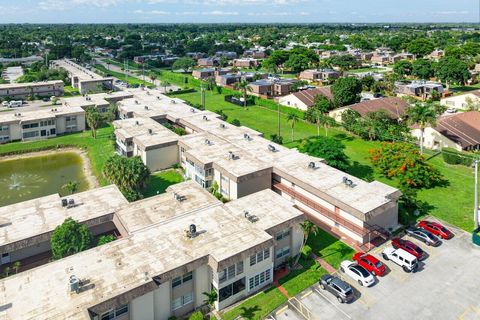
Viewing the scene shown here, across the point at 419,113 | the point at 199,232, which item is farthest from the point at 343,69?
the point at 199,232

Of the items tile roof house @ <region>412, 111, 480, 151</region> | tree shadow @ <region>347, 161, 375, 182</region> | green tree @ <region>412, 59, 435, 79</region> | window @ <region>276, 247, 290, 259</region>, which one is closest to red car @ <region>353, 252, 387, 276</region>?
window @ <region>276, 247, 290, 259</region>

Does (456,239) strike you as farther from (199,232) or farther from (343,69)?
(343,69)

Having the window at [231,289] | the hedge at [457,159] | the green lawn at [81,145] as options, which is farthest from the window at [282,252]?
the hedge at [457,159]

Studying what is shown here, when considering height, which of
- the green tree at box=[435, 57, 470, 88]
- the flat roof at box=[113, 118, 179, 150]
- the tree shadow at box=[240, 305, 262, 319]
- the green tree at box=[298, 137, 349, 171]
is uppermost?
the green tree at box=[435, 57, 470, 88]

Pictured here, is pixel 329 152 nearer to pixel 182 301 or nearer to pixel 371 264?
pixel 371 264

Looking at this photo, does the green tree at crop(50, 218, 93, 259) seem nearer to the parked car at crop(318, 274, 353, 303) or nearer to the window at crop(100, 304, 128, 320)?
the window at crop(100, 304, 128, 320)

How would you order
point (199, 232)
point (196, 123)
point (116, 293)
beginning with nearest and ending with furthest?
point (116, 293) < point (199, 232) < point (196, 123)

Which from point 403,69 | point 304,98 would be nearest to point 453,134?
point 304,98
